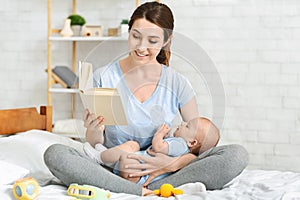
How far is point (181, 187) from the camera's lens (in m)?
1.79

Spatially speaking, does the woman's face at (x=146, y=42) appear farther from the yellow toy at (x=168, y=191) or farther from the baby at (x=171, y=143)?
the yellow toy at (x=168, y=191)

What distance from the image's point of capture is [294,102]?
305 centimetres

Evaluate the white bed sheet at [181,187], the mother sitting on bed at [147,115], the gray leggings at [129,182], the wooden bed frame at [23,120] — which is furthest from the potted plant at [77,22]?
the gray leggings at [129,182]

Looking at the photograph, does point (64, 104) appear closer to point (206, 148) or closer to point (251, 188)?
point (206, 148)

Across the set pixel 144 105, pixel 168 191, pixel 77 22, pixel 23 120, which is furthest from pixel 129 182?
pixel 77 22

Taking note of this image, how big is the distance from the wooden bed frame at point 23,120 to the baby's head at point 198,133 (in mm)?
932

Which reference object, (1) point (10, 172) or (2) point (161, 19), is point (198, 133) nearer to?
(2) point (161, 19)

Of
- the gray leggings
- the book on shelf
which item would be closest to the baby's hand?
the gray leggings

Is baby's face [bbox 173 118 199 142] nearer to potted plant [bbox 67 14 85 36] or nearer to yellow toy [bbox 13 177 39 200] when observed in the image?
yellow toy [bbox 13 177 39 200]

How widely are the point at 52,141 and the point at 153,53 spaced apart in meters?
0.76

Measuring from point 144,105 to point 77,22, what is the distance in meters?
1.52

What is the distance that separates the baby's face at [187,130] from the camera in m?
1.89

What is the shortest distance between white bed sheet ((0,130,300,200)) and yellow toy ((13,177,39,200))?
28 mm

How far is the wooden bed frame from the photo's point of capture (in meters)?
2.42
